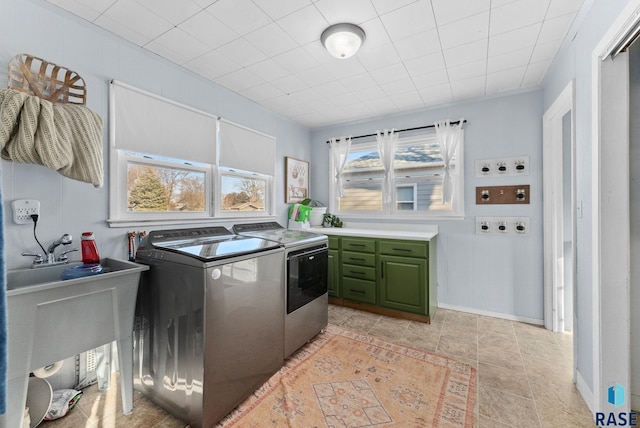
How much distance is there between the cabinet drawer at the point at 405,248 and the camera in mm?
2850

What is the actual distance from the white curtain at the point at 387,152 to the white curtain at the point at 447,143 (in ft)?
1.78

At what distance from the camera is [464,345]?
2424 mm

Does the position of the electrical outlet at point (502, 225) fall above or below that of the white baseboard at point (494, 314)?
above

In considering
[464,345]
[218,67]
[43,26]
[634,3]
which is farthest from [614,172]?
[43,26]

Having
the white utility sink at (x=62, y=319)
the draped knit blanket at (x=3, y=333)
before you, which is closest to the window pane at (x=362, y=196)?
the white utility sink at (x=62, y=319)

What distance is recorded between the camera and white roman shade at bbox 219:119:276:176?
2.79 metres

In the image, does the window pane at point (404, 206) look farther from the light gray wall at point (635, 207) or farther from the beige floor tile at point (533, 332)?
the light gray wall at point (635, 207)

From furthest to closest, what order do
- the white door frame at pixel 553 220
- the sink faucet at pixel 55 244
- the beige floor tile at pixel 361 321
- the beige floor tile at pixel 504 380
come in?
the beige floor tile at pixel 361 321 < the white door frame at pixel 553 220 < the beige floor tile at pixel 504 380 < the sink faucet at pixel 55 244

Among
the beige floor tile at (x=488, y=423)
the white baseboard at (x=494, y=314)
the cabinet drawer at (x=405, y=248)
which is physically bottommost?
the beige floor tile at (x=488, y=423)

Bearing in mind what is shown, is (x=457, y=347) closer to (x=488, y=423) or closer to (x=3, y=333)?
(x=488, y=423)

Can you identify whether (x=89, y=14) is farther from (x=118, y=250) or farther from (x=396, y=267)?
(x=396, y=267)

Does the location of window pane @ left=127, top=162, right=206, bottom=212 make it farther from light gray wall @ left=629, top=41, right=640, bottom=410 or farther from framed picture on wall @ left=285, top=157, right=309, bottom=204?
light gray wall @ left=629, top=41, right=640, bottom=410

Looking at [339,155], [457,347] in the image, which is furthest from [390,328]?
[339,155]

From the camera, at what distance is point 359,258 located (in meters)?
3.19
